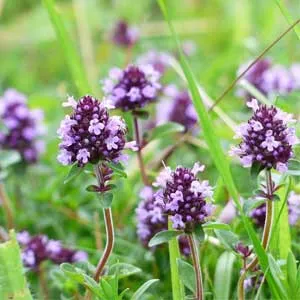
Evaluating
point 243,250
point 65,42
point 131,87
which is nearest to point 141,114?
point 131,87

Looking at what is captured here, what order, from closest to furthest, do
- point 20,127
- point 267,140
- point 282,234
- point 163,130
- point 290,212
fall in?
point 267,140 < point 282,234 < point 290,212 < point 163,130 < point 20,127

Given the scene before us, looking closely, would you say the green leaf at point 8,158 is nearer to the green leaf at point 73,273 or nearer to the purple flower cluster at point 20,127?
the purple flower cluster at point 20,127

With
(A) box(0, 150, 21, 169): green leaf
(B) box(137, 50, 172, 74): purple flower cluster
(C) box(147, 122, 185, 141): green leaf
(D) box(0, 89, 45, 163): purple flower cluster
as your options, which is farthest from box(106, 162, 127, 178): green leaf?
(B) box(137, 50, 172, 74): purple flower cluster

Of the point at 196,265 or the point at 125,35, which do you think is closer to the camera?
the point at 196,265

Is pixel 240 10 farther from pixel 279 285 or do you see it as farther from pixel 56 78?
pixel 279 285

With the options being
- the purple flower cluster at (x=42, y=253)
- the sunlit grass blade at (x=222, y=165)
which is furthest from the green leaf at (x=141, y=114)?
the sunlit grass blade at (x=222, y=165)

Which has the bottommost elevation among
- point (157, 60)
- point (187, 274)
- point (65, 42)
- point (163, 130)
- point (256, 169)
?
→ point (187, 274)

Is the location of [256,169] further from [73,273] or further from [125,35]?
[125,35]
